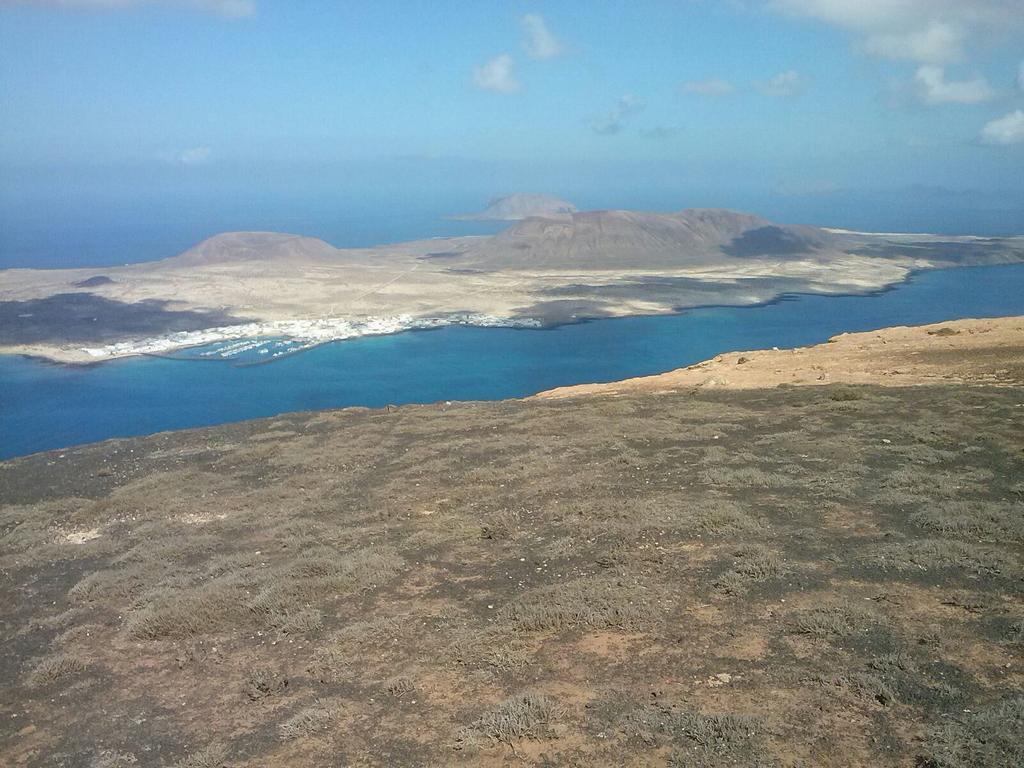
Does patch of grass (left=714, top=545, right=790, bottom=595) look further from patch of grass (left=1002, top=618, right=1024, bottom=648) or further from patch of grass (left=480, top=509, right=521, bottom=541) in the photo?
patch of grass (left=480, top=509, right=521, bottom=541)

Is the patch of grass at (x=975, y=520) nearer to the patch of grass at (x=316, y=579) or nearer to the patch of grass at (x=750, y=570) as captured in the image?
the patch of grass at (x=750, y=570)

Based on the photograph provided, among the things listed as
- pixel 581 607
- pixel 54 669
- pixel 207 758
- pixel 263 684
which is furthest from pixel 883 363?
pixel 54 669

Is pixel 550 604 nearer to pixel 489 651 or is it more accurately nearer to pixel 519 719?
pixel 489 651

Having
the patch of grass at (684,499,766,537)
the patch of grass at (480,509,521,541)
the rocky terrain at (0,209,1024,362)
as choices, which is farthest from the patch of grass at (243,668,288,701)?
the rocky terrain at (0,209,1024,362)

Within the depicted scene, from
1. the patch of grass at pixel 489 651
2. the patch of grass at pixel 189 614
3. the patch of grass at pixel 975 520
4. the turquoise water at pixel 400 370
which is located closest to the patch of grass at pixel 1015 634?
the patch of grass at pixel 975 520

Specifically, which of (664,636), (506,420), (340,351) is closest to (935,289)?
(340,351)
